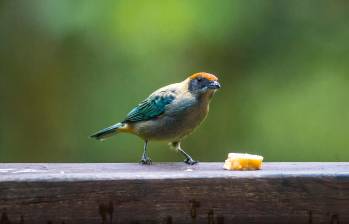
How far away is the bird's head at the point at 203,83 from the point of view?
5.60 meters

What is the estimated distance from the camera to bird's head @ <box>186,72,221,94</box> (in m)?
5.60

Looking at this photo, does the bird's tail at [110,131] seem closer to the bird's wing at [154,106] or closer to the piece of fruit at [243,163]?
the bird's wing at [154,106]

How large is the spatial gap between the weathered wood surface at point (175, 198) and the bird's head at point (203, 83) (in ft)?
7.18

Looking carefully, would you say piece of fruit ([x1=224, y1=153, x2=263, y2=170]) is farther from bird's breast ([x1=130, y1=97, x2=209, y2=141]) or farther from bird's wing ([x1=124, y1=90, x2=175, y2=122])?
bird's wing ([x1=124, y1=90, x2=175, y2=122])

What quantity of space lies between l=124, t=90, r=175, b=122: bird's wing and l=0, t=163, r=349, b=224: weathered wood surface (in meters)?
2.32

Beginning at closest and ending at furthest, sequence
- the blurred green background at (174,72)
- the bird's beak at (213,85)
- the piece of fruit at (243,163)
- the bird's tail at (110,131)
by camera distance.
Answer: the piece of fruit at (243,163) → the bird's beak at (213,85) → the bird's tail at (110,131) → the blurred green background at (174,72)

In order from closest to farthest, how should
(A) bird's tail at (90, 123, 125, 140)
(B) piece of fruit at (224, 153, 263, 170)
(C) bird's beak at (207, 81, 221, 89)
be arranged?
1. (B) piece of fruit at (224, 153, 263, 170)
2. (C) bird's beak at (207, 81, 221, 89)
3. (A) bird's tail at (90, 123, 125, 140)

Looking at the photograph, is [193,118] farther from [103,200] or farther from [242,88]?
[242,88]

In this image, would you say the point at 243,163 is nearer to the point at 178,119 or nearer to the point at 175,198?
the point at 175,198

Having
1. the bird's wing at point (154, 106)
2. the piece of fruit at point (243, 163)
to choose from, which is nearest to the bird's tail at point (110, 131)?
the bird's wing at point (154, 106)

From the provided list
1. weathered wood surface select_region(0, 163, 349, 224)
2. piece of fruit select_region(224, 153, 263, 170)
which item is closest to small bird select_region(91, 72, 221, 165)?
piece of fruit select_region(224, 153, 263, 170)

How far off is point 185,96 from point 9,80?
4409 millimetres

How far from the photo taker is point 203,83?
18.5ft

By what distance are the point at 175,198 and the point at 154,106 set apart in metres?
2.47
